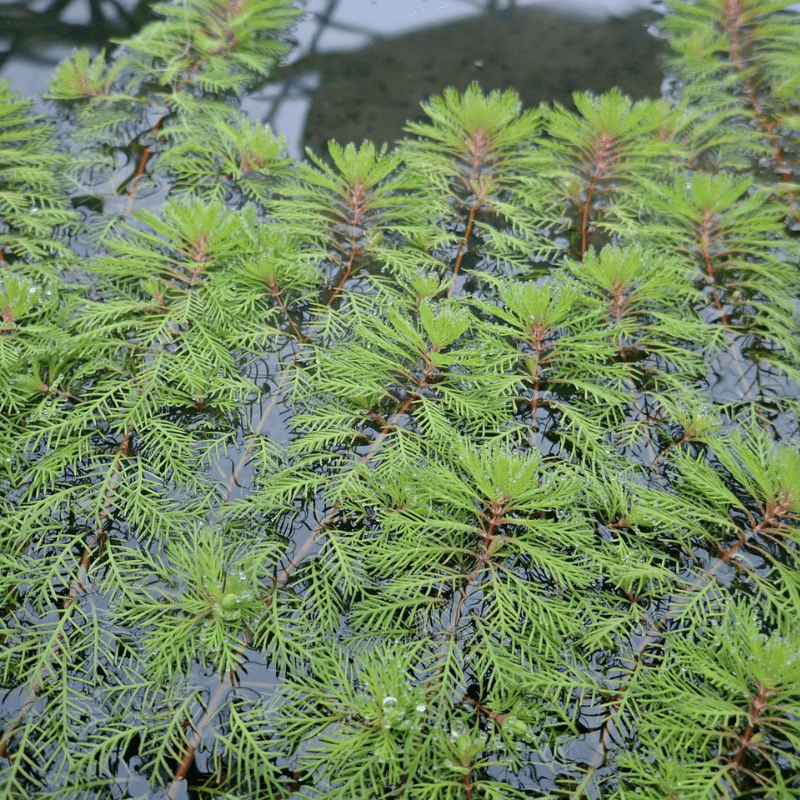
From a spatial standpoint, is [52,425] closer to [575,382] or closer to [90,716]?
[90,716]

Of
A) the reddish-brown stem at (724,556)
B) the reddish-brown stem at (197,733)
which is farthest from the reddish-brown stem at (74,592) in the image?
the reddish-brown stem at (724,556)

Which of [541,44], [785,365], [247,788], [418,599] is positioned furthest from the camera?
[541,44]

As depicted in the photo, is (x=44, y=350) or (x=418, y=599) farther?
(x=44, y=350)

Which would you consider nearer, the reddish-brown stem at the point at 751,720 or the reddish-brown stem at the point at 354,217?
the reddish-brown stem at the point at 751,720

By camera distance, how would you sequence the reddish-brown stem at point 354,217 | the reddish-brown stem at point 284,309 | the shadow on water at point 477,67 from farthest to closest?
the shadow on water at point 477,67, the reddish-brown stem at point 354,217, the reddish-brown stem at point 284,309

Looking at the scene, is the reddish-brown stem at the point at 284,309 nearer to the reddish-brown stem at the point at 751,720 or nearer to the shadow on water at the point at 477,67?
the shadow on water at the point at 477,67

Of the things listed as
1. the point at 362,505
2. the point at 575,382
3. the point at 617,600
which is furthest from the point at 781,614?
the point at 362,505

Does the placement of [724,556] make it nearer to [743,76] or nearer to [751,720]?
[751,720]

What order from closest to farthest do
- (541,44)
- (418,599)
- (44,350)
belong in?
1. (418,599)
2. (44,350)
3. (541,44)

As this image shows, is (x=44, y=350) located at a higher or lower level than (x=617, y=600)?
higher

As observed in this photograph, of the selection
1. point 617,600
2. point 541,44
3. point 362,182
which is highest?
point 541,44
